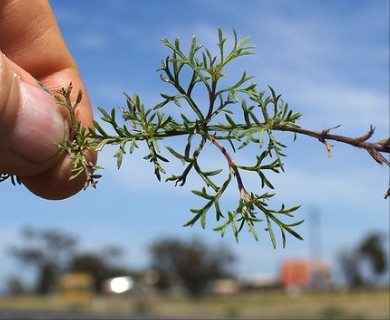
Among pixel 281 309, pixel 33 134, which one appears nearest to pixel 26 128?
pixel 33 134

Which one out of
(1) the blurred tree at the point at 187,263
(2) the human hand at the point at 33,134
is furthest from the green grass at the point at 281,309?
(2) the human hand at the point at 33,134

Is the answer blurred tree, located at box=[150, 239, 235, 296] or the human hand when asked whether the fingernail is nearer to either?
the human hand

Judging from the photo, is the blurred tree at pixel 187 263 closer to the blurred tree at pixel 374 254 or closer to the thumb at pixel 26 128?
the blurred tree at pixel 374 254

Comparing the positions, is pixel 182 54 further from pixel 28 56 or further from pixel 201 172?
pixel 28 56

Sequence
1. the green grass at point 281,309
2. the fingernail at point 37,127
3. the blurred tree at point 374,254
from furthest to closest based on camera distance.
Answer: the blurred tree at point 374,254
the green grass at point 281,309
the fingernail at point 37,127

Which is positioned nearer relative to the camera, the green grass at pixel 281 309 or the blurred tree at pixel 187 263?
the green grass at pixel 281 309

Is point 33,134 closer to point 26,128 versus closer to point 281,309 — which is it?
point 26,128
